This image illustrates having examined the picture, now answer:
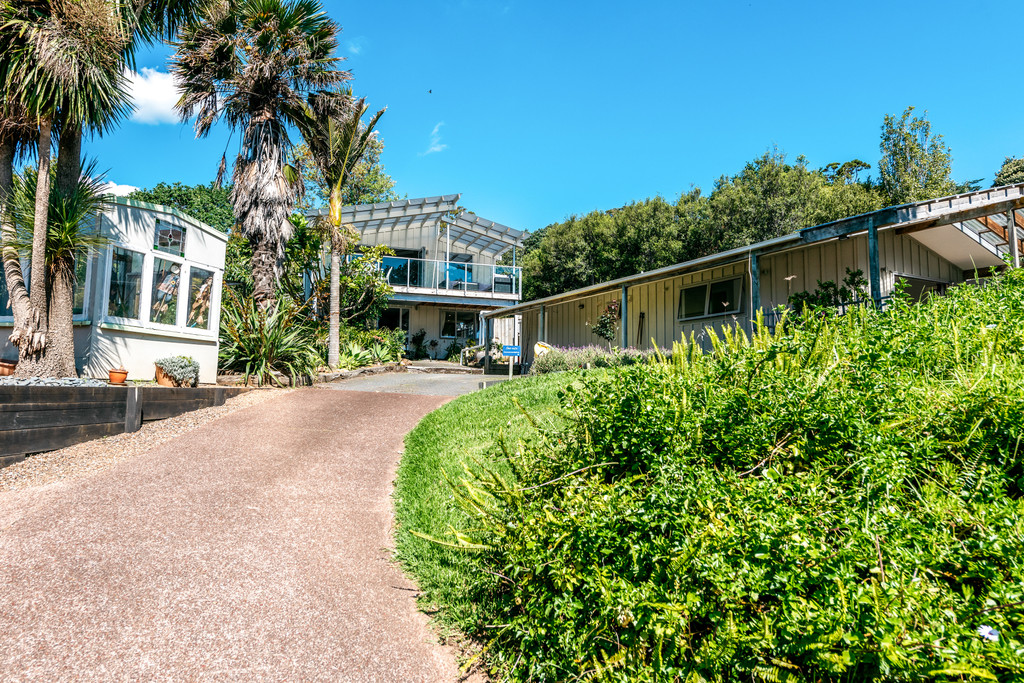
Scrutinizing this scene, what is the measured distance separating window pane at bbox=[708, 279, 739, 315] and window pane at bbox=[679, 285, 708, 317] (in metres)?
0.22

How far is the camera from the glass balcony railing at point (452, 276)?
23.1 metres

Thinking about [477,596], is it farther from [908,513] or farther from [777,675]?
[908,513]

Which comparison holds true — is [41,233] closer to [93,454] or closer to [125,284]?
[125,284]

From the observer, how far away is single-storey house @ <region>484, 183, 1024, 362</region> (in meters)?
8.57

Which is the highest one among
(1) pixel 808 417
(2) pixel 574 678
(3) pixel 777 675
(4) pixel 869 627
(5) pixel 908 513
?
(1) pixel 808 417

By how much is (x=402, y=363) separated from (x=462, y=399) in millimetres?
10053

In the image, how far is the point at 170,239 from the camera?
9758mm

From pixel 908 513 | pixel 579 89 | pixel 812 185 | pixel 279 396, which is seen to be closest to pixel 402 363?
pixel 279 396

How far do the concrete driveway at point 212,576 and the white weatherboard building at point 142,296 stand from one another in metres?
3.82

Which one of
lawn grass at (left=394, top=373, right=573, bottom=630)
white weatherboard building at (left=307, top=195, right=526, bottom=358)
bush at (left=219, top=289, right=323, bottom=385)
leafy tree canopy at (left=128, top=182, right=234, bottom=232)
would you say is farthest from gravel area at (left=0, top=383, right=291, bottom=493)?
leafy tree canopy at (left=128, top=182, right=234, bottom=232)

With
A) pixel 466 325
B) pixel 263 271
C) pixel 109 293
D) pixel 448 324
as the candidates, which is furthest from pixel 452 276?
pixel 109 293

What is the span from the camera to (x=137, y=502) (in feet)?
15.6

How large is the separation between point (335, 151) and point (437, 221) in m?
10.5

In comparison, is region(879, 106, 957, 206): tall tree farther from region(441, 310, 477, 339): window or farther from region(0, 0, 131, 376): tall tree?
region(0, 0, 131, 376): tall tree
